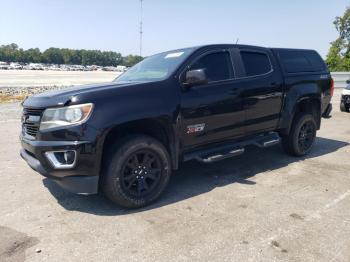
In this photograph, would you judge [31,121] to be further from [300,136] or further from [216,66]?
[300,136]

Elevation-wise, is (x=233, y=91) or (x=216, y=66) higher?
(x=216, y=66)

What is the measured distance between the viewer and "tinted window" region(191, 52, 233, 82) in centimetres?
467

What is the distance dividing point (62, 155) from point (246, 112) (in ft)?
8.84

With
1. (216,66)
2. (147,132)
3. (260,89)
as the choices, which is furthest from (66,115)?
(260,89)

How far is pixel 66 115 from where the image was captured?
3615 millimetres

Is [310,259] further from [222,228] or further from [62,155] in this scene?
[62,155]

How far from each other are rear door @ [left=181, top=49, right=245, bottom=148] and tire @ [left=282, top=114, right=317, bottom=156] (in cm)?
141

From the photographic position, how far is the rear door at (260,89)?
5.07 meters

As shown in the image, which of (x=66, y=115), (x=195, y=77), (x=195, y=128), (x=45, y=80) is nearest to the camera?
(x=66, y=115)

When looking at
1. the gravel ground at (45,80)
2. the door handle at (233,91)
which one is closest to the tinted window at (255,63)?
the door handle at (233,91)

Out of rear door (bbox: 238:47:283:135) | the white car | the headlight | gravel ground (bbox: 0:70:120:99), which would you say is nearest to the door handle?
rear door (bbox: 238:47:283:135)

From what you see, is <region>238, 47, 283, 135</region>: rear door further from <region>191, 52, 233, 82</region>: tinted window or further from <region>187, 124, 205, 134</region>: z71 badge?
<region>187, 124, 205, 134</region>: z71 badge

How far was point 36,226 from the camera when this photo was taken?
3586 mm

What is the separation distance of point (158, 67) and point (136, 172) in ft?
5.28
